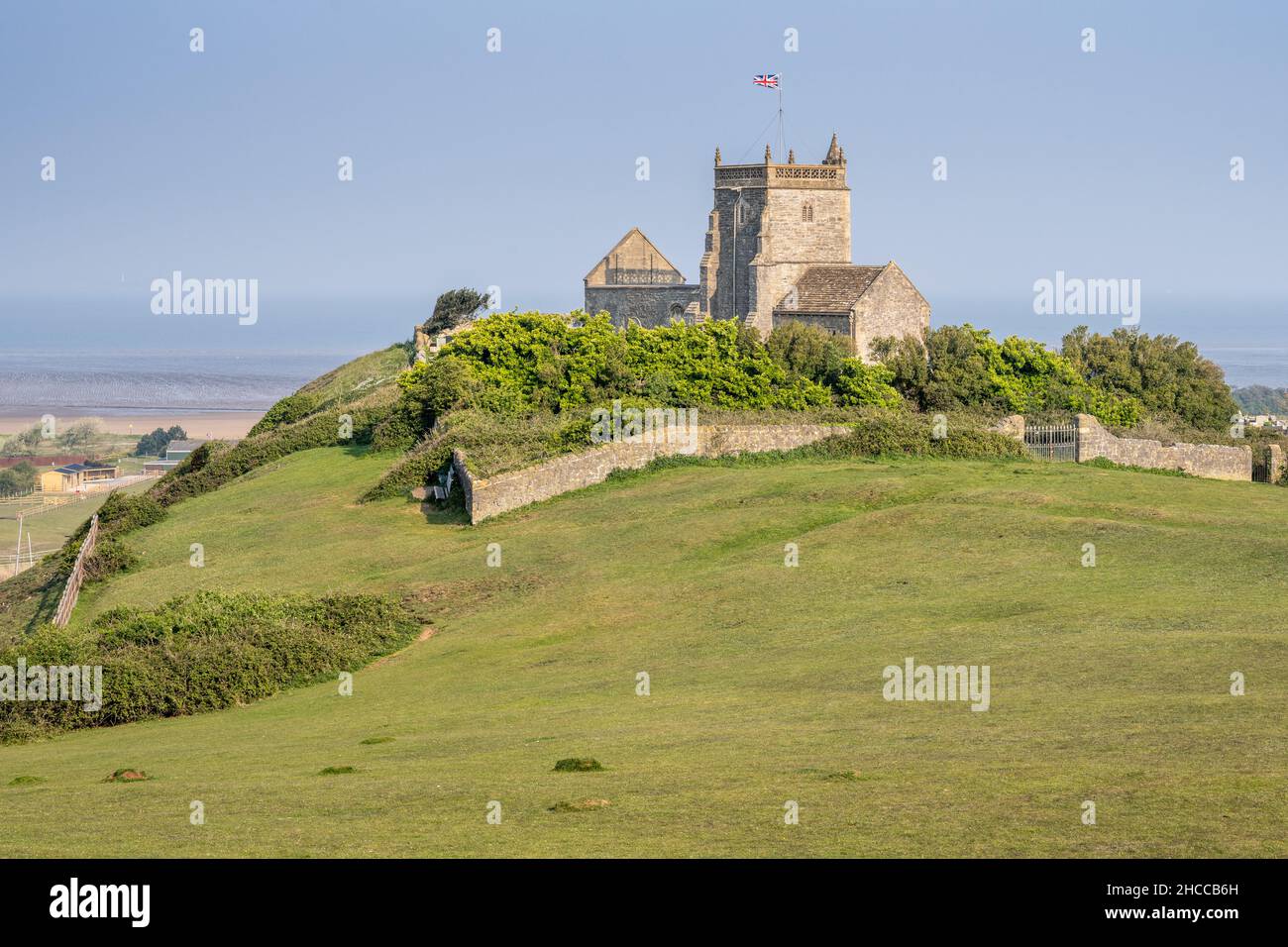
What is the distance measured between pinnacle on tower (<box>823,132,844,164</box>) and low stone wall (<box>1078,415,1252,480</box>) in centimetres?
3704

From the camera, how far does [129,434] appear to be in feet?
531

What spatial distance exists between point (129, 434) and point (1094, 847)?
158241 mm

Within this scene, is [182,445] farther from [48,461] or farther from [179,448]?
[48,461]

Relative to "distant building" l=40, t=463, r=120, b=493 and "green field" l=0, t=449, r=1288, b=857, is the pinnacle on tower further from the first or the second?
"distant building" l=40, t=463, r=120, b=493

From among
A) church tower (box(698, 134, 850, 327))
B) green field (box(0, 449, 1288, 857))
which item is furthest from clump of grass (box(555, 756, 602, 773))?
church tower (box(698, 134, 850, 327))

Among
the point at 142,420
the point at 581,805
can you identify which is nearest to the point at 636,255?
the point at 581,805

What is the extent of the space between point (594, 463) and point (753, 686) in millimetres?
19895

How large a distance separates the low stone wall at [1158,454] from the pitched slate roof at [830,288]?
24238 mm

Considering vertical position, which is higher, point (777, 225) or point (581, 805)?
point (777, 225)

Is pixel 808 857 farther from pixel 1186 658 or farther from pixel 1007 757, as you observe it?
pixel 1186 658

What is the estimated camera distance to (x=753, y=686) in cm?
2330

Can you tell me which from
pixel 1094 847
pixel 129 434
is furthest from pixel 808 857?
pixel 129 434

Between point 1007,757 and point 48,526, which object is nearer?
point 1007,757

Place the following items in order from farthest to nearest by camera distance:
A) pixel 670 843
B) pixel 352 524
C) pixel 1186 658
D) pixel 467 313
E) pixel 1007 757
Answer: pixel 467 313
pixel 352 524
pixel 1186 658
pixel 1007 757
pixel 670 843
